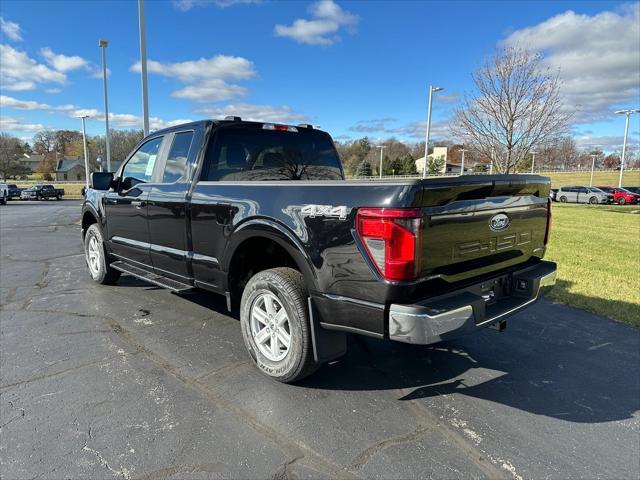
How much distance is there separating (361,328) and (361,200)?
79 centimetres

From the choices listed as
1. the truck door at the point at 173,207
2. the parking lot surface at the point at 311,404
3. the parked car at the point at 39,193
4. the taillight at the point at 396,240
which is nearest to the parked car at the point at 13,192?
the parked car at the point at 39,193

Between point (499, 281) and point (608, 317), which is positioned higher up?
point (499, 281)

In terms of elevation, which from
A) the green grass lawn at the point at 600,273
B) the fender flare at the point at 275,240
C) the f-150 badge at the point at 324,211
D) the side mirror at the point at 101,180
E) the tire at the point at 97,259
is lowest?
the green grass lawn at the point at 600,273

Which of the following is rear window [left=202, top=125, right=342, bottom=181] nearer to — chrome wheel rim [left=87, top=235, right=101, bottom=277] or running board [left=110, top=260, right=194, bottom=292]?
running board [left=110, top=260, right=194, bottom=292]

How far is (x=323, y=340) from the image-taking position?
9.53 ft

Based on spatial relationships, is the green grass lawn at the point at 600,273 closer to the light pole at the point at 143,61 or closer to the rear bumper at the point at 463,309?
the rear bumper at the point at 463,309

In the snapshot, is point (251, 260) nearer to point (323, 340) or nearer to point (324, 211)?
point (323, 340)

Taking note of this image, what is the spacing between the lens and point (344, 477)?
224 cm

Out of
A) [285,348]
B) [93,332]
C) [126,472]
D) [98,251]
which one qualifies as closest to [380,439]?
[285,348]

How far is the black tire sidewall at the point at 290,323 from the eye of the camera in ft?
9.64

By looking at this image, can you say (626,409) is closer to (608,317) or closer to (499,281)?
(499,281)

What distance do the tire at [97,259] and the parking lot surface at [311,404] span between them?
3.76 feet

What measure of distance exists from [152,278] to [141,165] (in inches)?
54.6

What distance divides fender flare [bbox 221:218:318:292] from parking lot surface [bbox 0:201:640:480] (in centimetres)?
90
